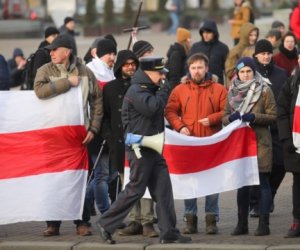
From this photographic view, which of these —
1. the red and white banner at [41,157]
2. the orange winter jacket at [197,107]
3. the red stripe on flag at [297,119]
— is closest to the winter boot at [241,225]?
the orange winter jacket at [197,107]

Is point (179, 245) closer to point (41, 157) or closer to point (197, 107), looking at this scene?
point (197, 107)

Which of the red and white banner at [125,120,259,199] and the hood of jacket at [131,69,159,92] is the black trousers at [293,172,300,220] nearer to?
the red and white banner at [125,120,259,199]

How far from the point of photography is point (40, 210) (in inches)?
500

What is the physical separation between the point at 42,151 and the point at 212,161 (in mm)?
1636

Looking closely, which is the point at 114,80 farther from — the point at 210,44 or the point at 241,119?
the point at 210,44

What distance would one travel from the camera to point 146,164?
1194 centimetres

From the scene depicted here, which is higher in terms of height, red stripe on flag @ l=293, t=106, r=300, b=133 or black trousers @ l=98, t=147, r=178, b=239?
red stripe on flag @ l=293, t=106, r=300, b=133

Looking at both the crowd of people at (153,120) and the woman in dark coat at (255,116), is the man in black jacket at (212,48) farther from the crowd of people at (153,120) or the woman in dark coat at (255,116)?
the woman in dark coat at (255,116)

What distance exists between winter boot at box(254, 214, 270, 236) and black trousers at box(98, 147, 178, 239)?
2.87 feet

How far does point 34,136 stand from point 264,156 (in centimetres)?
222

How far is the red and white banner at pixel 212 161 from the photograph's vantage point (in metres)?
12.6

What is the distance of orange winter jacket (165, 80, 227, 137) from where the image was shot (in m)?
12.7

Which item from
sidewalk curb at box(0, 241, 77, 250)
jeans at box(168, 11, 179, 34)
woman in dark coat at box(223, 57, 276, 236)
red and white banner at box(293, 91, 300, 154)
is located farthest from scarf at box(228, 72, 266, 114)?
jeans at box(168, 11, 179, 34)

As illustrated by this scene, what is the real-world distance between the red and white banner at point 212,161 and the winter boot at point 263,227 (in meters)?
0.35
